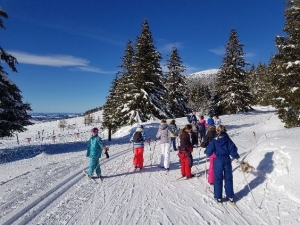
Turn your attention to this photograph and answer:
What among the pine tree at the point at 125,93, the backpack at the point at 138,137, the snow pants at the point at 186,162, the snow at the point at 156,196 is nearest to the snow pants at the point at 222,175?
the snow at the point at 156,196

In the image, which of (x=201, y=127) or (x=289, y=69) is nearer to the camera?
(x=201, y=127)

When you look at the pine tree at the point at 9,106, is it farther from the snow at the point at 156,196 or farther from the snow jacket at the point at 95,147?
the snow jacket at the point at 95,147

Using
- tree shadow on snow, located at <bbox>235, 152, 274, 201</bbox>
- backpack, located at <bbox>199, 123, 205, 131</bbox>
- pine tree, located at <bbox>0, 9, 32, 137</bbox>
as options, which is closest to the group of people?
tree shadow on snow, located at <bbox>235, 152, 274, 201</bbox>

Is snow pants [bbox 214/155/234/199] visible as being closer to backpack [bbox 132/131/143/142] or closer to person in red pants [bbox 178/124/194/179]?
person in red pants [bbox 178/124/194/179]

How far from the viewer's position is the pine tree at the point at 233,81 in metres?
42.0

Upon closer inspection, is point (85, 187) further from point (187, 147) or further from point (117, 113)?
point (117, 113)

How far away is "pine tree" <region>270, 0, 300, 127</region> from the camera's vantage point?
1833 centimetres

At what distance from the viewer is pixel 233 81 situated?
4225 cm

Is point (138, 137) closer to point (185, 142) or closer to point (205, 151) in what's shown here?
point (185, 142)

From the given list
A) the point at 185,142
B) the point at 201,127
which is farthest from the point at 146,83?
the point at 185,142

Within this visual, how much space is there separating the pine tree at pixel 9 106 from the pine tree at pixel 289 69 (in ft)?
57.1

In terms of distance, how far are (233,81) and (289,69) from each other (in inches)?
927

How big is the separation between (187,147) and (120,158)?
18.7ft

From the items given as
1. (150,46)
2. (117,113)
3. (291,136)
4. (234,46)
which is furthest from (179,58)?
(291,136)
